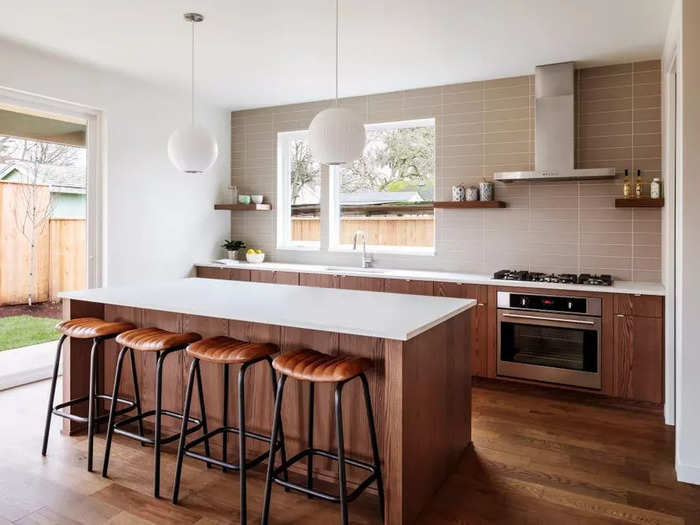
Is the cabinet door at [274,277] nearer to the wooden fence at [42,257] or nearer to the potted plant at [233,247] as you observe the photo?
the potted plant at [233,247]

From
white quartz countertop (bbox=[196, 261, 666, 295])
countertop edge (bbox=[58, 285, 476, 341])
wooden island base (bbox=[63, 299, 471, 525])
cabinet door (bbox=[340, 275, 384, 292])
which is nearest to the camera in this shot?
countertop edge (bbox=[58, 285, 476, 341])

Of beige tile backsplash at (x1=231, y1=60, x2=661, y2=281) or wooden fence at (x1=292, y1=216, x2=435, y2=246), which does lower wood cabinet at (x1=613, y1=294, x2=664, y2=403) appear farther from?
wooden fence at (x1=292, y1=216, x2=435, y2=246)

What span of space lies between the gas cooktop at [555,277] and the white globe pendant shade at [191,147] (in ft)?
8.19

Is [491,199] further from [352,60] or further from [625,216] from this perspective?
[352,60]

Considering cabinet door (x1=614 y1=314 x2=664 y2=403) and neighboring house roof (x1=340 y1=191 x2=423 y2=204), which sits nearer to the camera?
cabinet door (x1=614 y1=314 x2=664 y2=403)

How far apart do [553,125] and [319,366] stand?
3124mm

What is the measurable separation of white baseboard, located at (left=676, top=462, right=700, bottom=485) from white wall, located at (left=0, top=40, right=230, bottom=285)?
4461mm

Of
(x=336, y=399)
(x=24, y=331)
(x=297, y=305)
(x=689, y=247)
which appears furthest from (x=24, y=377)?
(x=689, y=247)

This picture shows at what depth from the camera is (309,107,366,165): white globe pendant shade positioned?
2629 millimetres

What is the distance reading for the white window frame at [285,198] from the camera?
5.88 m

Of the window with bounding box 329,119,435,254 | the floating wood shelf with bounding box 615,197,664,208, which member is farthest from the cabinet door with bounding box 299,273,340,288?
the floating wood shelf with bounding box 615,197,664,208

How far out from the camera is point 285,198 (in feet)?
19.7

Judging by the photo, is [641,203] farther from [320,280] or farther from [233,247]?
[233,247]

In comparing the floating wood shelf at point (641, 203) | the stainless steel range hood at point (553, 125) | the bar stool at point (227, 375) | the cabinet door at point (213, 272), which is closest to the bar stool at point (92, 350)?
the bar stool at point (227, 375)
